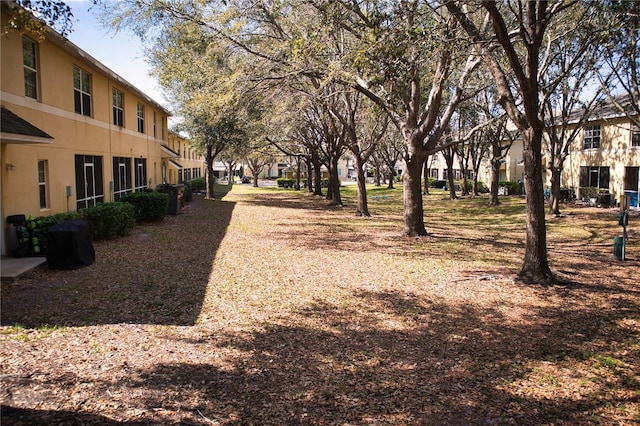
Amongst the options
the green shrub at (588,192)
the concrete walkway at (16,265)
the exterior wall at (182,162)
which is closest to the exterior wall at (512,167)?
the green shrub at (588,192)

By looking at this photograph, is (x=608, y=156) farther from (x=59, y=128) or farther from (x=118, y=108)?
(x=59, y=128)

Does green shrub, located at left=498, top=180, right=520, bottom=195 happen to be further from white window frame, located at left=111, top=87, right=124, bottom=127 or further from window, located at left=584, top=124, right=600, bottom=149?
white window frame, located at left=111, top=87, right=124, bottom=127

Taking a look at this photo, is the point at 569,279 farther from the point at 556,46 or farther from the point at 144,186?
the point at 144,186

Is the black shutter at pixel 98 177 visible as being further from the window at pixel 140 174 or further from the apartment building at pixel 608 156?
the apartment building at pixel 608 156

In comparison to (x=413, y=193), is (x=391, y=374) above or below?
below

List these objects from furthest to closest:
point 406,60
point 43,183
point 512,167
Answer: point 512,167
point 43,183
point 406,60

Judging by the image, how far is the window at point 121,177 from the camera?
17406 millimetres

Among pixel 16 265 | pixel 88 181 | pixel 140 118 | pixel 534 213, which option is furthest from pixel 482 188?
pixel 16 265

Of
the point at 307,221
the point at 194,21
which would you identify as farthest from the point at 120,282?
the point at 307,221

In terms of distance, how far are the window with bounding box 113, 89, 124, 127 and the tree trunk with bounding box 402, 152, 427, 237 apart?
431 inches

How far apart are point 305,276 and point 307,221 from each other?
1069cm

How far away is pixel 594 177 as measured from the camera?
28.8 metres

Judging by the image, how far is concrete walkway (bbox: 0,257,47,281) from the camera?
8148mm

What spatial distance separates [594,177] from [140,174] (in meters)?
26.6
